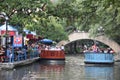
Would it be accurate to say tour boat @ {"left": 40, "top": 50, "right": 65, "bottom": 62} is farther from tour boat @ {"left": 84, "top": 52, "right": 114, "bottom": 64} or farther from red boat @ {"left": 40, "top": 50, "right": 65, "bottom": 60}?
tour boat @ {"left": 84, "top": 52, "right": 114, "bottom": 64}

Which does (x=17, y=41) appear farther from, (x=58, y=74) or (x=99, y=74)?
(x=99, y=74)

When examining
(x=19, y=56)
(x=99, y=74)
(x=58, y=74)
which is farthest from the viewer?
(x=19, y=56)

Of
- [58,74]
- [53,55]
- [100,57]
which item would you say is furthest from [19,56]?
[53,55]

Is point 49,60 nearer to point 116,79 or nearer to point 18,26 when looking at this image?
point 18,26

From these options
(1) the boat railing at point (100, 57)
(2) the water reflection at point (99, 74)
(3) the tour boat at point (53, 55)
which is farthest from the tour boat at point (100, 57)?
(2) the water reflection at point (99, 74)

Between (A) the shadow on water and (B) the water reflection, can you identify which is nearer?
(A) the shadow on water

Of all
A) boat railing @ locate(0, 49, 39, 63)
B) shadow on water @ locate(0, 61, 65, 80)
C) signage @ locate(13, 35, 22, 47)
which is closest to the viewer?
shadow on water @ locate(0, 61, 65, 80)

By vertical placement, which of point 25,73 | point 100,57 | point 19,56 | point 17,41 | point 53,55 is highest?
point 17,41

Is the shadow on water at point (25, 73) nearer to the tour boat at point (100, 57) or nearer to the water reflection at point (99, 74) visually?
the water reflection at point (99, 74)

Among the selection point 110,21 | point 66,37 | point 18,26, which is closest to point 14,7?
point 18,26

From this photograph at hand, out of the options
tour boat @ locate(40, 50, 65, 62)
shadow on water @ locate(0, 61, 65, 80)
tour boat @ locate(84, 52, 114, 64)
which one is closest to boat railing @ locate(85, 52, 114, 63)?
tour boat @ locate(84, 52, 114, 64)

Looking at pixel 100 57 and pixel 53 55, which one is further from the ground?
pixel 53 55

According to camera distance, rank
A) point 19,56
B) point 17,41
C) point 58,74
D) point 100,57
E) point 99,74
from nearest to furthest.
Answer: point 58,74
point 99,74
point 19,56
point 17,41
point 100,57

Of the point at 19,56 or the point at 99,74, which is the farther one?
the point at 19,56
